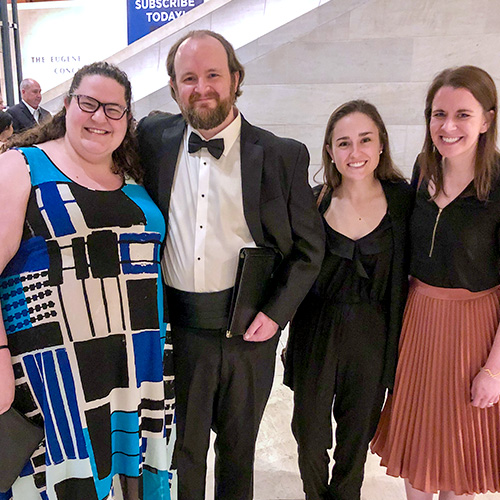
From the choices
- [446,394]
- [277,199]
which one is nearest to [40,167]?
[277,199]

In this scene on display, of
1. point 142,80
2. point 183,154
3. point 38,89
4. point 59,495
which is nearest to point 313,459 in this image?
point 59,495

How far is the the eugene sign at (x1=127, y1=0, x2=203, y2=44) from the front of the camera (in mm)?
7855

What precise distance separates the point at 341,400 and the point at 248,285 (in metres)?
0.65

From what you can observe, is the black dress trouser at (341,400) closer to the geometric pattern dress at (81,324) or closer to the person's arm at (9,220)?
the geometric pattern dress at (81,324)

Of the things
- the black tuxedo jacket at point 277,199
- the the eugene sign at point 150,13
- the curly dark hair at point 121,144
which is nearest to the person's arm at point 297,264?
the black tuxedo jacket at point 277,199

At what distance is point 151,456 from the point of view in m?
1.76

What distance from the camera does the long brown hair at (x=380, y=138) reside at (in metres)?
1.86

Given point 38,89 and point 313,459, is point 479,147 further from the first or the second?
point 38,89

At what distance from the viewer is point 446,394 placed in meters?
1.76

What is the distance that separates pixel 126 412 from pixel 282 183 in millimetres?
1017

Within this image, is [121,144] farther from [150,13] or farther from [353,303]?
[150,13]

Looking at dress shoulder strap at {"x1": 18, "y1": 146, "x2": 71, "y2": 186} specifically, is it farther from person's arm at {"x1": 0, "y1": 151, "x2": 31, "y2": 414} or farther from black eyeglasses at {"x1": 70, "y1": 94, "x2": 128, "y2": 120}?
black eyeglasses at {"x1": 70, "y1": 94, "x2": 128, "y2": 120}

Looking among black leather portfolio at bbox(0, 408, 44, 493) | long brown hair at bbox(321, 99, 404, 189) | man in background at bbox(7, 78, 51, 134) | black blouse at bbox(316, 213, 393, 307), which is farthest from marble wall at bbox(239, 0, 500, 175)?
black leather portfolio at bbox(0, 408, 44, 493)

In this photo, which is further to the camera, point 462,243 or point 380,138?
point 380,138
